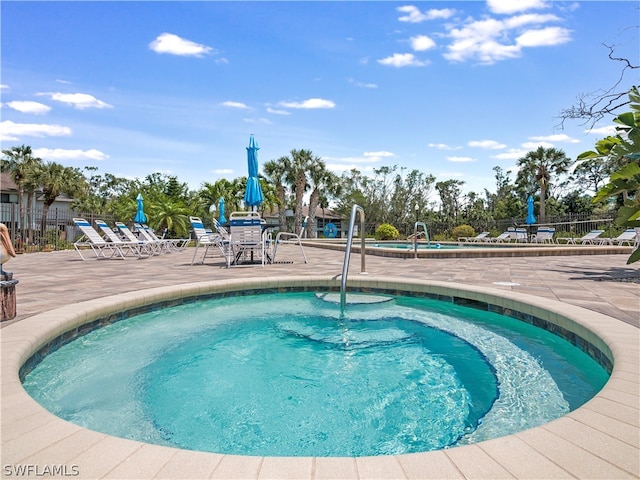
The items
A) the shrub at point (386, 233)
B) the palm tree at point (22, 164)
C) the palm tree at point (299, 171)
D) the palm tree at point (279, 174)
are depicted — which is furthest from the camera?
the palm tree at point (279, 174)

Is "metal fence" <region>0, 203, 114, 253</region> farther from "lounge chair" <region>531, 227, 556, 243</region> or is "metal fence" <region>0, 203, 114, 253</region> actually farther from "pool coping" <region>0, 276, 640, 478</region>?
"lounge chair" <region>531, 227, 556, 243</region>

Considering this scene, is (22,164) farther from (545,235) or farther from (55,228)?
(545,235)

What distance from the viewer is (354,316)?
4750 millimetres

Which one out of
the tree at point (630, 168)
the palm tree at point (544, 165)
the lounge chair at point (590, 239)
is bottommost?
the lounge chair at point (590, 239)

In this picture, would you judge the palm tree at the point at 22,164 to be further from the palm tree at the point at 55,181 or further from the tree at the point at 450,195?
the tree at the point at 450,195

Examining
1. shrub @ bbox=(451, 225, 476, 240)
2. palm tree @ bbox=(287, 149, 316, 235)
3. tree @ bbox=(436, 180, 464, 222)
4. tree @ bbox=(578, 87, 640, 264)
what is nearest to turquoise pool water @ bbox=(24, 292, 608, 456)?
tree @ bbox=(578, 87, 640, 264)

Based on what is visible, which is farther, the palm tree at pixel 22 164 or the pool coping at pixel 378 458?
the palm tree at pixel 22 164

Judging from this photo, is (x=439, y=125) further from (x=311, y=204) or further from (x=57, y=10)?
(x=57, y=10)

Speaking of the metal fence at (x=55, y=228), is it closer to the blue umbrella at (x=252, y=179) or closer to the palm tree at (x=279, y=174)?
the blue umbrella at (x=252, y=179)

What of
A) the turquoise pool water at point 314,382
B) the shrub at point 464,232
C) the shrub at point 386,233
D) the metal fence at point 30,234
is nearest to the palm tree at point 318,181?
the shrub at point 386,233

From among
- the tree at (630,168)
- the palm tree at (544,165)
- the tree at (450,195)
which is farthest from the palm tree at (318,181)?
the tree at (630,168)

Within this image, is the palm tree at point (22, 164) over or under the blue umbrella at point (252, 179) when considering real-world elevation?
over

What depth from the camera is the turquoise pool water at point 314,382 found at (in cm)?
215

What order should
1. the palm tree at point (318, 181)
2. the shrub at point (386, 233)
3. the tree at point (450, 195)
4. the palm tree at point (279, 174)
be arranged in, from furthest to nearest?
the tree at point (450, 195) → the palm tree at point (318, 181) → the palm tree at point (279, 174) → the shrub at point (386, 233)
